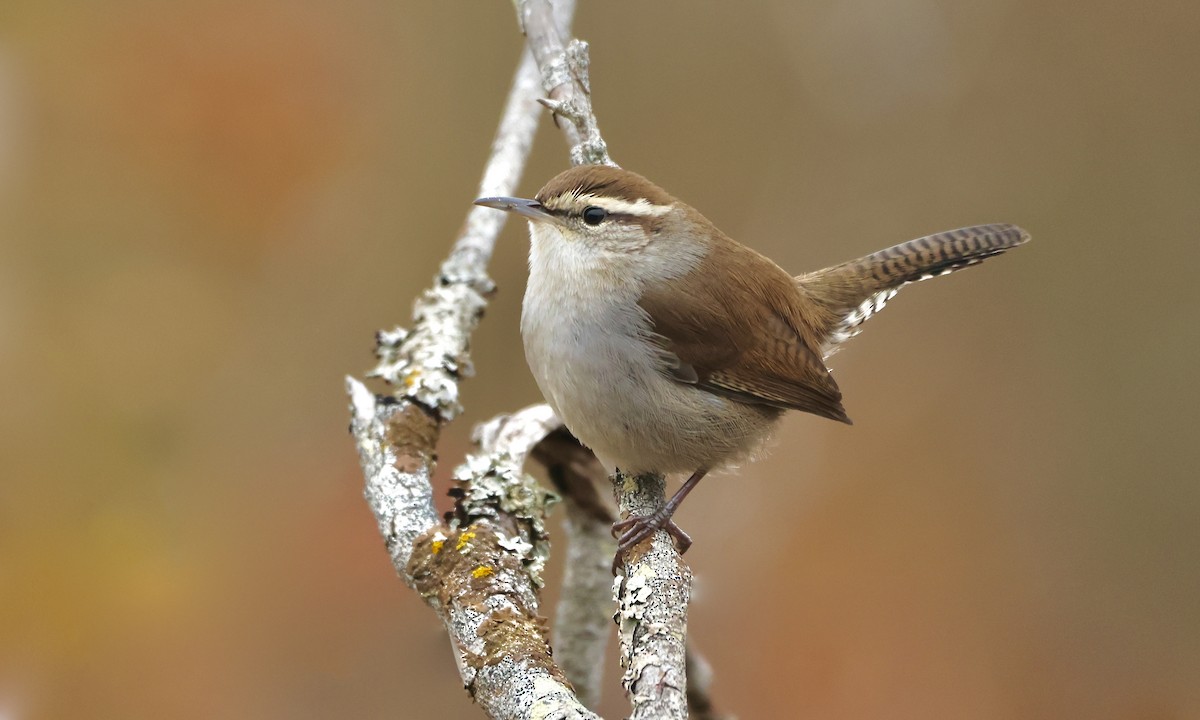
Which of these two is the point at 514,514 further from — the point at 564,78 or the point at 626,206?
the point at 564,78

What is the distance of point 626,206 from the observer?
3.30m

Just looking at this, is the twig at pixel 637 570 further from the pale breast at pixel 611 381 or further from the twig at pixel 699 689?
the twig at pixel 699 689

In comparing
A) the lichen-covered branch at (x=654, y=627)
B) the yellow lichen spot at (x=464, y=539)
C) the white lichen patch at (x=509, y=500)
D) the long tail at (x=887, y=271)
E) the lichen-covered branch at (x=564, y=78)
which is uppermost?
the lichen-covered branch at (x=564, y=78)

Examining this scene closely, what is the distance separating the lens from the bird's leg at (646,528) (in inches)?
108

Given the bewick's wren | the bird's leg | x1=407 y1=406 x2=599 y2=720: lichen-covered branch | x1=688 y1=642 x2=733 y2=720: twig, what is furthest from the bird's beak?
x1=688 y1=642 x2=733 y2=720: twig

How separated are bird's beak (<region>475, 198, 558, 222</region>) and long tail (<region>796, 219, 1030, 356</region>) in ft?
3.66

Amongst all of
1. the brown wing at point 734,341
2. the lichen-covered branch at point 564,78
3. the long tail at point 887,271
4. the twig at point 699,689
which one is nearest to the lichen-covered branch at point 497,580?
the brown wing at point 734,341

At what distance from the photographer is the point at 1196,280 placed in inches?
187

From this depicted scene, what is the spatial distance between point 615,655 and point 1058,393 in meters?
2.33

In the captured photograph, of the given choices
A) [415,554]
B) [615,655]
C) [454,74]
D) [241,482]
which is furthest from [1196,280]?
[241,482]

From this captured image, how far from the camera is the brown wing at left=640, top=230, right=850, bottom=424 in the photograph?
324 centimetres

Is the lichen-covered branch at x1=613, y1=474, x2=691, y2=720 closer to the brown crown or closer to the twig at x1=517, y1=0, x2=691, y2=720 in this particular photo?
the twig at x1=517, y1=0, x2=691, y2=720

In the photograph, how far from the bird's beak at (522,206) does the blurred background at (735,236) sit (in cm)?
115

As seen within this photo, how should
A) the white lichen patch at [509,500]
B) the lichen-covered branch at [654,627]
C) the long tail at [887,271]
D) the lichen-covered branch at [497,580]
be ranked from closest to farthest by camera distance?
the lichen-covered branch at [654,627] < the lichen-covered branch at [497,580] < the white lichen patch at [509,500] < the long tail at [887,271]
